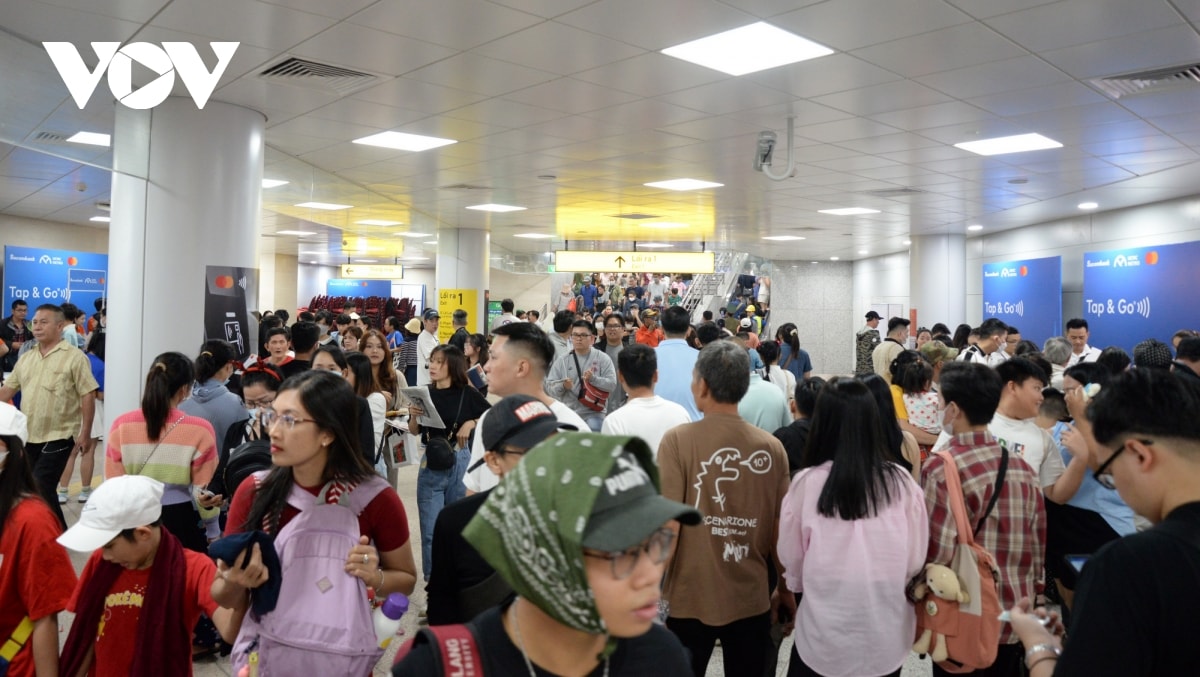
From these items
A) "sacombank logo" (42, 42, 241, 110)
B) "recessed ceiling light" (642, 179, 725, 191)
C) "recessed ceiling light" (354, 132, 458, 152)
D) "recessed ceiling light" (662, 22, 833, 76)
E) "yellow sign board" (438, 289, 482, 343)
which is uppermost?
"recessed ceiling light" (642, 179, 725, 191)

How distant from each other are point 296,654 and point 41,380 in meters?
5.08

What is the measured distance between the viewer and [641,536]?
97 centimetres

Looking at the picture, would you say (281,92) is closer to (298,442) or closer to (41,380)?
(41,380)

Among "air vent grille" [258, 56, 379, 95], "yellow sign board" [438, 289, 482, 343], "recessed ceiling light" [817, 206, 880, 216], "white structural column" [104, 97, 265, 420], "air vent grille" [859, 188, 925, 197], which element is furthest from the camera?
"yellow sign board" [438, 289, 482, 343]

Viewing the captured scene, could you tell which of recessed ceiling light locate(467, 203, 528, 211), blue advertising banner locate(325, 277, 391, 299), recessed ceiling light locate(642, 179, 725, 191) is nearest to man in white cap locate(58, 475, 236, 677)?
recessed ceiling light locate(642, 179, 725, 191)

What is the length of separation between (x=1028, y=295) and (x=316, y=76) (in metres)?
12.0

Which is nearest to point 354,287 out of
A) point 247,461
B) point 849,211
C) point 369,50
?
point 849,211

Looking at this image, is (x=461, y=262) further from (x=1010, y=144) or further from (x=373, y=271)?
(x=1010, y=144)

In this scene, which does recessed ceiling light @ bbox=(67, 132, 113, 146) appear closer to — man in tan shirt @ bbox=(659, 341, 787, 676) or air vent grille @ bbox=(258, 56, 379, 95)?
air vent grille @ bbox=(258, 56, 379, 95)

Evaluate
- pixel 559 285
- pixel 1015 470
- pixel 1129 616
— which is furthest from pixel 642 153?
pixel 559 285

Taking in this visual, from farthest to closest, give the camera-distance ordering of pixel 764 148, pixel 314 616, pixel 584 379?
pixel 764 148 < pixel 584 379 < pixel 314 616

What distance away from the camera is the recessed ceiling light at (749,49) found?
4.78 meters

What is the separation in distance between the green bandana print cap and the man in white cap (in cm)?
154

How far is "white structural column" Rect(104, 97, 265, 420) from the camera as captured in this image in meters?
6.27
